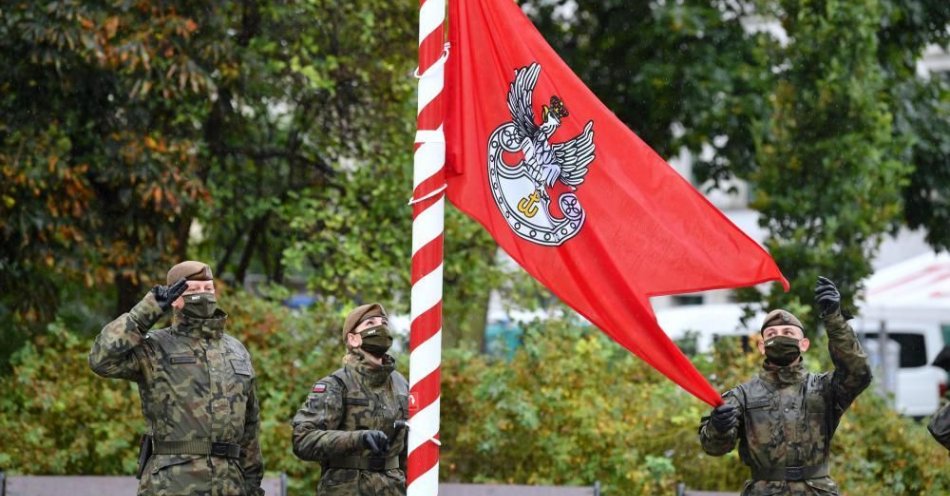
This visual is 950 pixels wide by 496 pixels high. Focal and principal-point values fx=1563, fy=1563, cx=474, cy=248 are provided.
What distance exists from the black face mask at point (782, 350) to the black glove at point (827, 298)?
459 millimetres

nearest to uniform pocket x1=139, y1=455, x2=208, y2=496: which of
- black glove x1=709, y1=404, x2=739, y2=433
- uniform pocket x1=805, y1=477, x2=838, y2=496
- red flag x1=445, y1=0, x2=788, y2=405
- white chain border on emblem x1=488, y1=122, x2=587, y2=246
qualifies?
red flag x1=445, y1=0, x2=788, y2=405

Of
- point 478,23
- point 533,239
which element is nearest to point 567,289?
point 533,239

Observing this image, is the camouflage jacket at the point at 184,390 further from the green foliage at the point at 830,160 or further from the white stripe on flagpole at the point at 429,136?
the green foliage at the point at 830,160

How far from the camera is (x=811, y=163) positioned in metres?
15.5

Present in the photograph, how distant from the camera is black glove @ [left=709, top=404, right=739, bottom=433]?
769 centimetres

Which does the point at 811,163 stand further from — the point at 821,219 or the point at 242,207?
the point at 242,207

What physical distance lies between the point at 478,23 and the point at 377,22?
29.4 ft

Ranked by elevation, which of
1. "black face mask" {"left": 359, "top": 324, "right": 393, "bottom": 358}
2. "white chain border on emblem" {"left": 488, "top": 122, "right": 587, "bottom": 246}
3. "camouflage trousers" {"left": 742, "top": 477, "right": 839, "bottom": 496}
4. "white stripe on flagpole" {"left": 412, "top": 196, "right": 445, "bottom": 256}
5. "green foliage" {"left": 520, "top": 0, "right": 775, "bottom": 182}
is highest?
"green foliage" {"left": 520, "top": 0, "right": 775, "bottom": 182}

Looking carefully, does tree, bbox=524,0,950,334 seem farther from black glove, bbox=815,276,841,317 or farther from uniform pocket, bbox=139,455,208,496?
uniform pocket, bbox=139,455,208,496

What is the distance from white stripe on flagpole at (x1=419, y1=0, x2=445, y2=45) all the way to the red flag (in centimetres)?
37

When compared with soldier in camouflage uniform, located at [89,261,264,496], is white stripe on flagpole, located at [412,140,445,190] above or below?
above

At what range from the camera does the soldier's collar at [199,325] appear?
783 centimetres

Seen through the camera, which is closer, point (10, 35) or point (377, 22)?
point (10, 35)

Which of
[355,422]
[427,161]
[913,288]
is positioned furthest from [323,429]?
[913,288]
